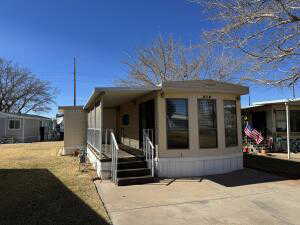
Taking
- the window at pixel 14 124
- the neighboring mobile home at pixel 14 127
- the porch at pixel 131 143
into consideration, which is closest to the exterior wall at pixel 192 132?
the porch at pixel 131 143

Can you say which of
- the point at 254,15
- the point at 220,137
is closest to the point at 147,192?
the point at 220,137

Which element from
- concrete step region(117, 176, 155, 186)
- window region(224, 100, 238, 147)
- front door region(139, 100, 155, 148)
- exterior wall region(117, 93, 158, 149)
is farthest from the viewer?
exterior wall region(117, 93, 158, 149)

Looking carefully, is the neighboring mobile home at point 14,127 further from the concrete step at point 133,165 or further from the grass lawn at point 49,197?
the concrete step at point 133,165

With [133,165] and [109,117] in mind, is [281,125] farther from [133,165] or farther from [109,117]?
[133,165]

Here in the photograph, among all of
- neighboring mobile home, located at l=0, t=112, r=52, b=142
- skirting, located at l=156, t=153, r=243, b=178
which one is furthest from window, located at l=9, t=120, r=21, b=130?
skirting, located at l=156, t=153, r=243, b=178

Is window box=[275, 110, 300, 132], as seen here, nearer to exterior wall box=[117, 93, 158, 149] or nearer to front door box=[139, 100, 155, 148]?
exterior wall box=[117, 93, 158, 149]

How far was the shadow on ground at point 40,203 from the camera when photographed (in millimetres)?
5031

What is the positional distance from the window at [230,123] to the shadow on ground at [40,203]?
199 inches

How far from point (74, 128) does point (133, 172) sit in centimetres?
815

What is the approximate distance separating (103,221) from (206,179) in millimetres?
4006

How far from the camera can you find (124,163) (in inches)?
331

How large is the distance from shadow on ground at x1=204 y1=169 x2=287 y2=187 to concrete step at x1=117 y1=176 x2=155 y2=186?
1672 millimetres

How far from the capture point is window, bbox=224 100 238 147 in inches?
365

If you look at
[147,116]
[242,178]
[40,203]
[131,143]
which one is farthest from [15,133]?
[242,178]
